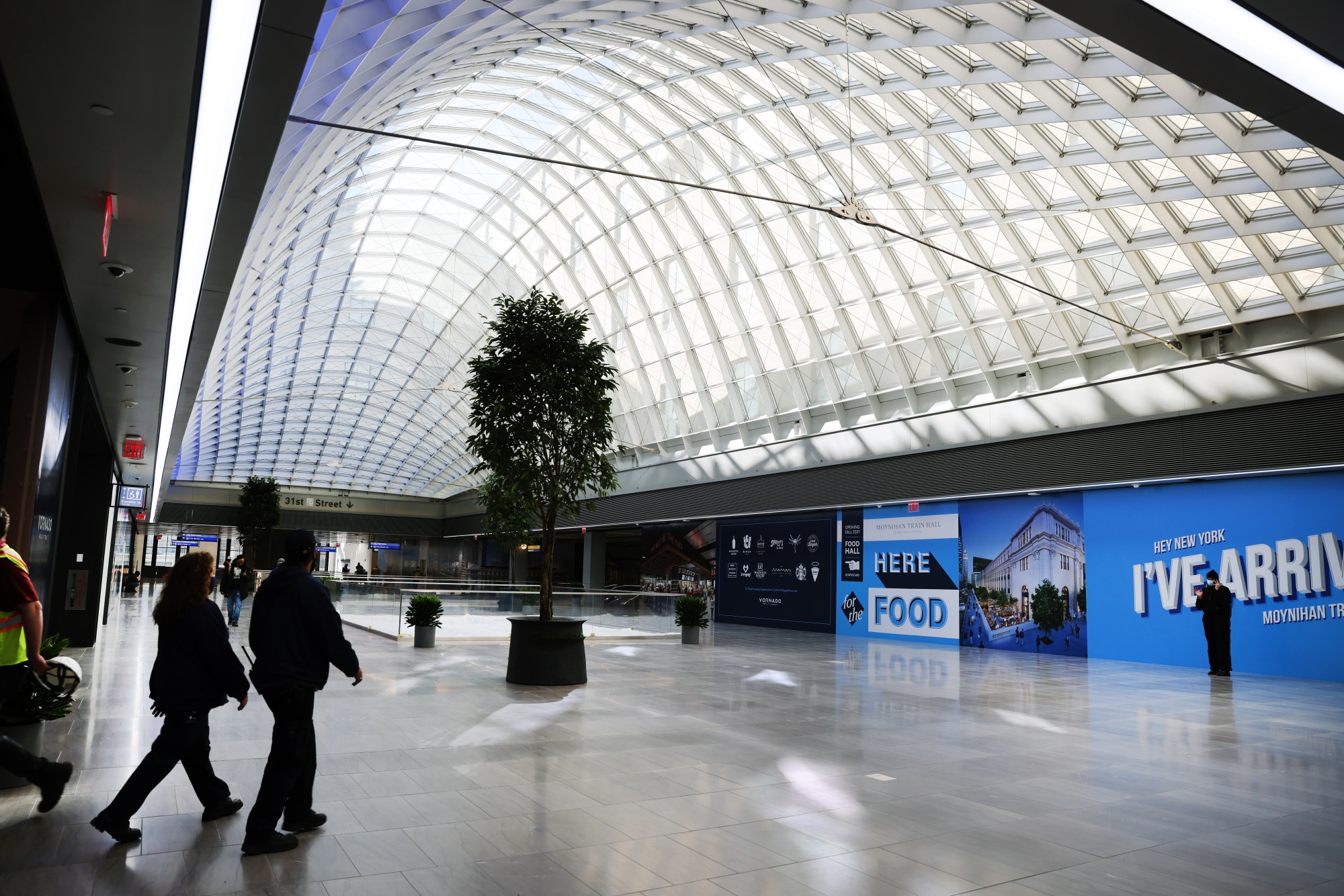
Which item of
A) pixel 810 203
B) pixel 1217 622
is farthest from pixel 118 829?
pixel 810 203

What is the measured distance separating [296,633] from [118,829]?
1.46 metres

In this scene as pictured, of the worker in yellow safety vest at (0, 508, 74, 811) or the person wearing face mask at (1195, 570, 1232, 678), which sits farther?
the person wearing face mask at (1195, 570, 1232, 678)

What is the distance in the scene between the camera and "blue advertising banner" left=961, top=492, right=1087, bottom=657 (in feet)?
75.7

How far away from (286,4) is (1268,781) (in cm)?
974

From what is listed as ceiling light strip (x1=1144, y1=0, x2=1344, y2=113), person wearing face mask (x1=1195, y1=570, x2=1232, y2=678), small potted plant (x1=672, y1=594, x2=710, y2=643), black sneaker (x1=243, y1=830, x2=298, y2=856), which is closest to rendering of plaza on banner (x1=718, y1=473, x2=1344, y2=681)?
person wearing face mask (x1=1195, y1=570, x2=1232, y2=678)

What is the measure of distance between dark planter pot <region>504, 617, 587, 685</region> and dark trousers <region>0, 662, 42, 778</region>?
7487 mm

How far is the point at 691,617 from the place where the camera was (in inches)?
922

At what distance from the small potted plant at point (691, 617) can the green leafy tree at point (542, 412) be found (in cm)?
1029

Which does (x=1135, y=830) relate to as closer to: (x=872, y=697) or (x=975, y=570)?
(x=872, y=697)

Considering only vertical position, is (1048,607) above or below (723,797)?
above

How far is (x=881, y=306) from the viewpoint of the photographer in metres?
27.6

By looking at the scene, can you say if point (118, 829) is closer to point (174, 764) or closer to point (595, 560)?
point (174, 764)

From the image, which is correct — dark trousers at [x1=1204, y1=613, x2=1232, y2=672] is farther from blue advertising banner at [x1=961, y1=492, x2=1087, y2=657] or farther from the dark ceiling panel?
the dark ceiling panel

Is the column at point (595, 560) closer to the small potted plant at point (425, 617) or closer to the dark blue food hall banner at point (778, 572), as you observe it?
the dark blue food hall banner at point (778, 572)
